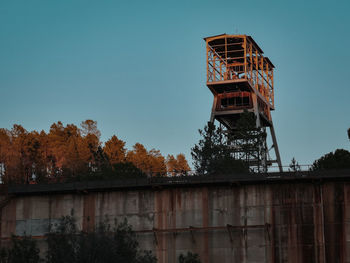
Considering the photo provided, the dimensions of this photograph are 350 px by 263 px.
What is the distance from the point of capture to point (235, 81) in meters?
88.0

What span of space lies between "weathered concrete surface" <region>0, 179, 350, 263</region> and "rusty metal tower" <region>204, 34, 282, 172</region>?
35.7 metres

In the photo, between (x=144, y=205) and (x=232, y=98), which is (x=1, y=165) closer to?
(x=232, y=98)

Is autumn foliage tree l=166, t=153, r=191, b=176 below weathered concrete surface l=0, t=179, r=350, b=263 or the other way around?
the other way around

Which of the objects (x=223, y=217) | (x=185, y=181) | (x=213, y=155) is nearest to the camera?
(x=223, y=217)

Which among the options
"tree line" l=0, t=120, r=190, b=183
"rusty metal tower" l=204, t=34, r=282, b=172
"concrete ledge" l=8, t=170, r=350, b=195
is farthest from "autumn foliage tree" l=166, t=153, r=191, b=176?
"concrete ledge" l=8, t=170, r=350, b=195

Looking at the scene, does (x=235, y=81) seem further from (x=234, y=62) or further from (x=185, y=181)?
(x=185, y=181)

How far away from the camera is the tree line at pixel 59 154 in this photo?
4237 inches

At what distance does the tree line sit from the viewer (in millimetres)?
107625

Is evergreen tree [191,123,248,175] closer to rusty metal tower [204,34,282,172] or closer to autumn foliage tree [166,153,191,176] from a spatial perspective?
rusty metal tower [204,34,282,172]

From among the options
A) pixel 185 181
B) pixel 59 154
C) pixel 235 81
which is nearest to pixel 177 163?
pixel 59 154

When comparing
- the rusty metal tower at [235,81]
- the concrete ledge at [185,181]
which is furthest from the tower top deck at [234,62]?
the concrete ledge at [185,181]

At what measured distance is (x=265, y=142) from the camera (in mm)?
88938

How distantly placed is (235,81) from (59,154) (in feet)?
123

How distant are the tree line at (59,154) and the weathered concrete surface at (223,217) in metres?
48.0
